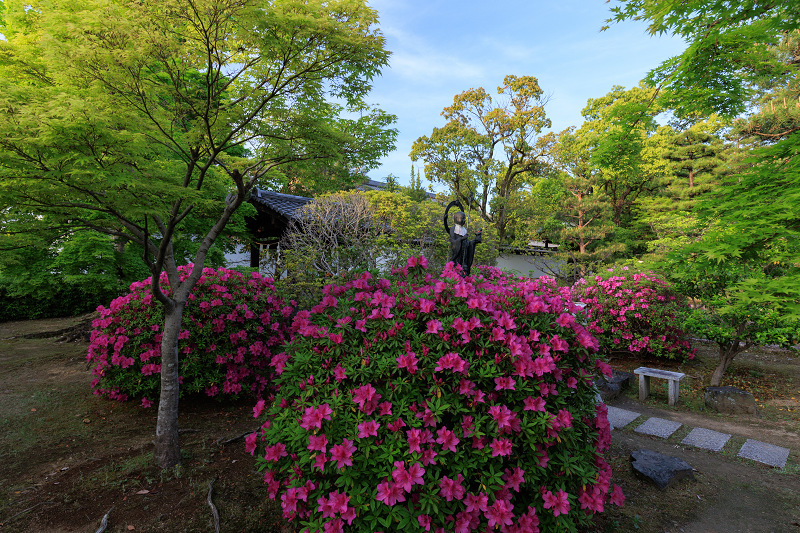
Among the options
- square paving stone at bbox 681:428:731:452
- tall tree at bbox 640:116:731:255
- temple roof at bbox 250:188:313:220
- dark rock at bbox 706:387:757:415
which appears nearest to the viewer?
square paving stone at bbox 681:428:731:452

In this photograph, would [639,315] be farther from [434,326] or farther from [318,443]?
[318,443]

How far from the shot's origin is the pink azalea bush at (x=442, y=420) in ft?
7.23

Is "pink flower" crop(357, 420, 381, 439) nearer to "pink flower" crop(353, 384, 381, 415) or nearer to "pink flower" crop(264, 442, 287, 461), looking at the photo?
"pink flower" crop(353, 384, 381, 415)

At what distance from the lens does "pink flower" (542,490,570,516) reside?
2293mm

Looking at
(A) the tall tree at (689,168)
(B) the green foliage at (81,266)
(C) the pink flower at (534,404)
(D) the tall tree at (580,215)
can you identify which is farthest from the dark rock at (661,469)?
(D) the tall tree at (580,215)

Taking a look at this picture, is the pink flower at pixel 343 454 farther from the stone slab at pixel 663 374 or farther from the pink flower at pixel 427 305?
the stone slab at pixel 663 374

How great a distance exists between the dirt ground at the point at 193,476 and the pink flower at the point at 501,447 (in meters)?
1.61

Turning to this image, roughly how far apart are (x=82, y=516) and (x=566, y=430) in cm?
368

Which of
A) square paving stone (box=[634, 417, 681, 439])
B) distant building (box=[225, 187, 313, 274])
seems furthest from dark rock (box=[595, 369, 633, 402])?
distant building (box=[225, 187, 313, 274])

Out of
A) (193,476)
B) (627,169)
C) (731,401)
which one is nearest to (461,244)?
(193,476)

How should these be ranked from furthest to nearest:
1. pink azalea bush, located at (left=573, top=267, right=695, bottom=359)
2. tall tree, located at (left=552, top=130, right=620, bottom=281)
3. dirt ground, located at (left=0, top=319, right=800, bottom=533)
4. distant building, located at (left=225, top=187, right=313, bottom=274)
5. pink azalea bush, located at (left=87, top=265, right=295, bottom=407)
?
tall tree, located at (left=552, top=130, right=620, bottom=281) < distant building, located at (left=225, top=187, right=313, bottom=274) < pink azalea bush, located at (left=573, top=267, right=695, bottom=359) < pink azalea bush, located at (left=87, top=265, right=295, bottom=407) < dirt ground, located at (left=0, top=319, right=800, bottom=533)

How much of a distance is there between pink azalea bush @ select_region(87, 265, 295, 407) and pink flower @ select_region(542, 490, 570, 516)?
3.72m

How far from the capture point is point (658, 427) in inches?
207

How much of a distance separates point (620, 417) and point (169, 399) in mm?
5939
